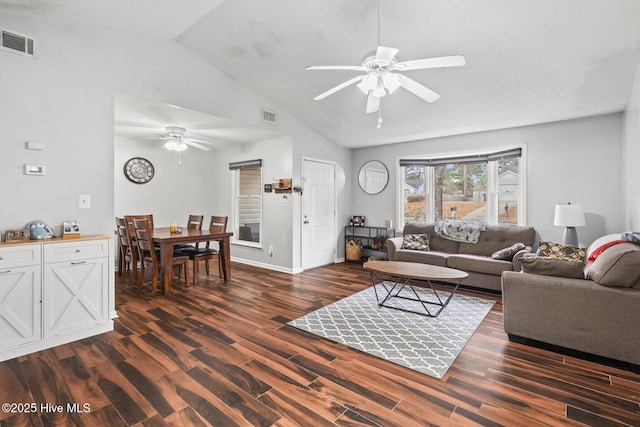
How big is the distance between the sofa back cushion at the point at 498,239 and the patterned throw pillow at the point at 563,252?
0.52m

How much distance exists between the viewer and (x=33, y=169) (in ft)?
8.95

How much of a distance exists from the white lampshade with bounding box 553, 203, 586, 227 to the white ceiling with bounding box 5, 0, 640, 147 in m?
1.25

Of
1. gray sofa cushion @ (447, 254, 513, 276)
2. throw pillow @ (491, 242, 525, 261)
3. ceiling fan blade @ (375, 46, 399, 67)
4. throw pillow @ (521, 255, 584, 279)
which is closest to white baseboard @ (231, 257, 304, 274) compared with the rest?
gray sofa cushion @ (447, 254, 513, 276)

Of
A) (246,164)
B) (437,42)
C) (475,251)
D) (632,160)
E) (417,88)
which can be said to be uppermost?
(437,42)

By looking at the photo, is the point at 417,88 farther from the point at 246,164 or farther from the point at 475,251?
the point at 246,164

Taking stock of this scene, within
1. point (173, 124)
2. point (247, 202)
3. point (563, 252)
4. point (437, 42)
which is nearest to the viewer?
point (437, 42)

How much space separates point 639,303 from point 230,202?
19.9ft

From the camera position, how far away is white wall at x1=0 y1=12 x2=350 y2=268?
8.68 feet

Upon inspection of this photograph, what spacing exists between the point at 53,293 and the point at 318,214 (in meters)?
3.95

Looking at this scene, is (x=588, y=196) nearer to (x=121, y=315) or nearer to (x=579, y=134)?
(x=579, y=134)

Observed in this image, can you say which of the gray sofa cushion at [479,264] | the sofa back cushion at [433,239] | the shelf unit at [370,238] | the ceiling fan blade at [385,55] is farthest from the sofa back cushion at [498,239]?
the ceiling fan blade at [385,55]

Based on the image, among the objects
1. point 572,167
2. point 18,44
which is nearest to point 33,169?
point 18,44

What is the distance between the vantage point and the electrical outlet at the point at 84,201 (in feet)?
9.86

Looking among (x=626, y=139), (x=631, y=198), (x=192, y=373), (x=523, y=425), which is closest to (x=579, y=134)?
(x=626, y=139)
